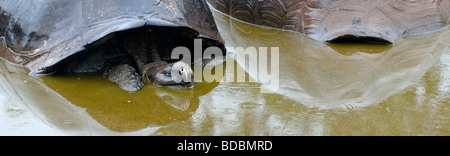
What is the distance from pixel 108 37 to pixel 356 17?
216cm

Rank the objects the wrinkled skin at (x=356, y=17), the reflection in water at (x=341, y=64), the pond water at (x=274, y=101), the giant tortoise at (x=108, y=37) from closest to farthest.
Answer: the pond water at (x=274, y=101)
the reflection in water at (x=341, y=64)
the giant tortoise at (x=108, y=37)
the wrinkled skin at (x=356, y=17)

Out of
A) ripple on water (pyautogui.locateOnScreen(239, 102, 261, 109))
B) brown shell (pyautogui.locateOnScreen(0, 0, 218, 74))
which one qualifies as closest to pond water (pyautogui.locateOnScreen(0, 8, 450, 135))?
ripple on water (pyautogui.locateOnScreen(239, 102, 261, 109))

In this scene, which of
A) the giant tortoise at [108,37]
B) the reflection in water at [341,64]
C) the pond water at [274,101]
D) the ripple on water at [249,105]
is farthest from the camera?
the giant tortoise at [108,37]

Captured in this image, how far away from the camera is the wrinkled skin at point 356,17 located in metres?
3.92

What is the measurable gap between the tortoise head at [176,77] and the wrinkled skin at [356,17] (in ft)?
4.80

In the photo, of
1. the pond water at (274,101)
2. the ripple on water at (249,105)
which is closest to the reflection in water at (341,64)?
the pond water at (274,101)

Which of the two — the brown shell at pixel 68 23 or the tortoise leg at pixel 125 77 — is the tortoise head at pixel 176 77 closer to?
the tortoise leg at pixel 125 77

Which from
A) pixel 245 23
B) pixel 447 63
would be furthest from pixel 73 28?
pixel 447 63

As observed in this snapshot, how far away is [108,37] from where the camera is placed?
10.0 feet

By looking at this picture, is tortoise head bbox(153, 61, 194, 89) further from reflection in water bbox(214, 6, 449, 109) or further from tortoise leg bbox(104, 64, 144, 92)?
reflection in water bbox(214, 6, 449, 109)

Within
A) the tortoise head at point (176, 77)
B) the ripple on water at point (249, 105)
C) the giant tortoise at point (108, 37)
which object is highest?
the giant tortoise at point (108, 37)

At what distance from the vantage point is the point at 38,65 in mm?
3201

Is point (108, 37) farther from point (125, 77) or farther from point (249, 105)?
point (249, 105)

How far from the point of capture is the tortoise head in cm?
302
